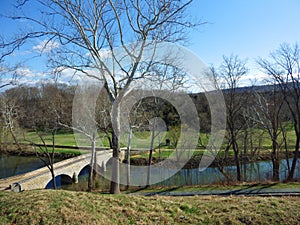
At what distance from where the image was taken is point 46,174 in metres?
15.2

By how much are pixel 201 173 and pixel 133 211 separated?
13962mm

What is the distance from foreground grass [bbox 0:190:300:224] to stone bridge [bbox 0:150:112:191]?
27.6ft

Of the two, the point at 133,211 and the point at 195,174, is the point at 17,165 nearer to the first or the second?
the point at 195,174

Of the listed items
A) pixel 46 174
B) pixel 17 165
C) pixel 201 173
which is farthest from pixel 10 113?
pixel 201 173

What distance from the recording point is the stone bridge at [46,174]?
41.5 ft

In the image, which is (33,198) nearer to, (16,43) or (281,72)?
(16,43)

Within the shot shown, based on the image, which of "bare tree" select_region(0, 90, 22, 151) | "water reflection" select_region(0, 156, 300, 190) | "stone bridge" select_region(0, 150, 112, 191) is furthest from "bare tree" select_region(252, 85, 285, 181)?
"bare tree" select_region(0, 90, 22, 151)

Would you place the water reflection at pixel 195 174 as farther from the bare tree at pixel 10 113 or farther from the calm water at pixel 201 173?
the bare tree at pixel 10 113

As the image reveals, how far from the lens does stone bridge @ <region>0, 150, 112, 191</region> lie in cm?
1266

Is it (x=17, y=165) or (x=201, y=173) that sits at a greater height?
(x=201, y=173)

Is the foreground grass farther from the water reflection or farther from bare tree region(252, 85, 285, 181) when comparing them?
bare tree region(252, 85, 285, 181)

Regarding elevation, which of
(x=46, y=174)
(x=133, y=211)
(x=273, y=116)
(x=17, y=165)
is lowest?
(x=17, y=165)

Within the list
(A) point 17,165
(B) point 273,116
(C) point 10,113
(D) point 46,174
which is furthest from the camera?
(C) point 10,113

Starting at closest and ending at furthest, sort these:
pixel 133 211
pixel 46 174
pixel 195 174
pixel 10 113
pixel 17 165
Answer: pixel 133 211, pixel 46 174, pixel 195 174, pixel 17 165, pixel 10 113
